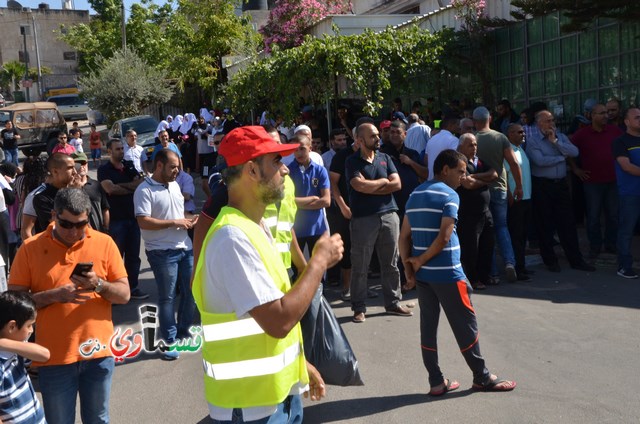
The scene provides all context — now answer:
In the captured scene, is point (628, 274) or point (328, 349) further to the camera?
point (628, 274)

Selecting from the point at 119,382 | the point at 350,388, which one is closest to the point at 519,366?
the point at 350,388

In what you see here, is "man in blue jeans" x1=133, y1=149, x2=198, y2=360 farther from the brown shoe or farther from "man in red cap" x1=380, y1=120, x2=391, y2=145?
"man in red cap" x1=380, y1=120, x2=391, y2=145

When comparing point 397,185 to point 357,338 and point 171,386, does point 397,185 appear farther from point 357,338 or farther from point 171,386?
point 171,386

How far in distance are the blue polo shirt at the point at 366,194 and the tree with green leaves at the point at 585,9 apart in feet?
14.3

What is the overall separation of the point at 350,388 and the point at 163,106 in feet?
116

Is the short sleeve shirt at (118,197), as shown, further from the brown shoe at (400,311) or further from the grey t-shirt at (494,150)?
the grey t-shirt at (494,150)

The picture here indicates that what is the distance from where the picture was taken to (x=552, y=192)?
9.59m

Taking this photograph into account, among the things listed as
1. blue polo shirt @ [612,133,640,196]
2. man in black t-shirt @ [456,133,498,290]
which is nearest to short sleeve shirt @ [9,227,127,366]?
man in black t-shirt @ [456,133,498,290]

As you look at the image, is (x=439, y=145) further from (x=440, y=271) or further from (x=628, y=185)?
(x=440, y=271)

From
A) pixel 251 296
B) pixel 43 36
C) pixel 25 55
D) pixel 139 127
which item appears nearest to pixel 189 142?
pixel 139 127

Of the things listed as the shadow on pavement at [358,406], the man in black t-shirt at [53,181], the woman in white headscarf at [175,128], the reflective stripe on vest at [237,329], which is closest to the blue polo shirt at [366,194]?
the shadow on pavement at [358,406]

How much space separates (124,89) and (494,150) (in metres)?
27.3

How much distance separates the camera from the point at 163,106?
39781 millimetres

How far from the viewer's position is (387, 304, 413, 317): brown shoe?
25.9 feet
